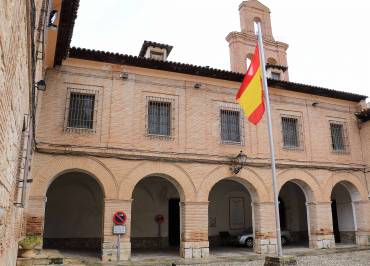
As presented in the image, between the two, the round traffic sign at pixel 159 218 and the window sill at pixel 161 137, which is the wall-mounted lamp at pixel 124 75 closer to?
the window sill at pixel 161 137

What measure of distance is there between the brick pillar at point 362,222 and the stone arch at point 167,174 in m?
8.66

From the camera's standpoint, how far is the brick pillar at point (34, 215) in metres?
10.9

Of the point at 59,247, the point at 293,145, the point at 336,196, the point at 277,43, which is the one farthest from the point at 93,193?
the point at 277,43

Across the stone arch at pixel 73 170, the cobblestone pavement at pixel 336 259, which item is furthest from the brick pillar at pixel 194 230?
the stone arch at pixel 73 170

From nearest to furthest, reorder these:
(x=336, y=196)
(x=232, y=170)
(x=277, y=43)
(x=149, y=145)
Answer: (x=149, y=145) → (x=232, y=170) → (x=336, y=196) → (x=277, y=43)

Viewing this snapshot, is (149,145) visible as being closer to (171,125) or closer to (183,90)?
(171,125)

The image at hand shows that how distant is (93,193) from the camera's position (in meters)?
15.8

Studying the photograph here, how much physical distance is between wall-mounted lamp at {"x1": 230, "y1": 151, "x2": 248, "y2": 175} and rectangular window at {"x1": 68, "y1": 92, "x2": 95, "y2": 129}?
226 inches

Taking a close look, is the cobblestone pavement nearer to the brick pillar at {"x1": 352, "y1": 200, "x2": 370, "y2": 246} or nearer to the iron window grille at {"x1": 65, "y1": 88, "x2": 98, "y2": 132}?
the brick pillar at {"x1": 352, "y1": 200, "x2": 370, "y2": 246}

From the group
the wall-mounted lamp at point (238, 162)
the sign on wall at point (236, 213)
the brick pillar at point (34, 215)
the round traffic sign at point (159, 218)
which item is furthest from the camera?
the sign on wall at point (236, 213)

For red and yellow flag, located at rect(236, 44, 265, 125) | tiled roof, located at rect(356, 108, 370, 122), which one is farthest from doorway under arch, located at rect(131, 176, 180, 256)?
tiled roof, located at rect(356, 108, 370, 122)

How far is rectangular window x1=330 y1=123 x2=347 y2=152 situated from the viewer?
1702 centimetres

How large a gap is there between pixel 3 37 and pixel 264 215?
1318 centimetres

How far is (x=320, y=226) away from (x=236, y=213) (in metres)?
4.53
